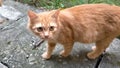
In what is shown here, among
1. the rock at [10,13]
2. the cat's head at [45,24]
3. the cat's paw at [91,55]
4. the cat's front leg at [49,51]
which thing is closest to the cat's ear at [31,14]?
the cat's head at [45,24]

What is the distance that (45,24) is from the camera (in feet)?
7.35

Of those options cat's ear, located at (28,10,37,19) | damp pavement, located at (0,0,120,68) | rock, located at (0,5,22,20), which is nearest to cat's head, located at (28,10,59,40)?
cat's ear, located at (28,10,37,19)

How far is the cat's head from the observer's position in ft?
7.32

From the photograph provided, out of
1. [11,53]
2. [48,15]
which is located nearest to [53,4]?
[11,53]

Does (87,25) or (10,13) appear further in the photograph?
(10,13)

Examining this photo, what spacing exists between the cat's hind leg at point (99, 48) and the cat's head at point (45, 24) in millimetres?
483

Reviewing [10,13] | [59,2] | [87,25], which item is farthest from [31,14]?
[59,2]

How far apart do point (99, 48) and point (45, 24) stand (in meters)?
0.64

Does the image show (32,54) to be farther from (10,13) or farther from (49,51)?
(10,13)

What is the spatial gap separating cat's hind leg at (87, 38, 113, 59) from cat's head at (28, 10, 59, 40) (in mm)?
483

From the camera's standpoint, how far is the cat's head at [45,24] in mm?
2230

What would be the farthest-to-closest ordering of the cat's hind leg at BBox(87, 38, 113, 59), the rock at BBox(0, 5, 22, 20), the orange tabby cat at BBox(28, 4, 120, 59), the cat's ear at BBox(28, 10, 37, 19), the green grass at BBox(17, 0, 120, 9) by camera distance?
1. the green grass at BBox(17, 0, 120, 9)
2. the rock at BBox(0, 5, 22, 20)
3. the cat's hind leg at BBox(87, 38, 113, 59)
4. the orange tabby cat at BBox(28, 4, 120, 59)
5. the cat's ear at BBox(28, 10, 37, 19)

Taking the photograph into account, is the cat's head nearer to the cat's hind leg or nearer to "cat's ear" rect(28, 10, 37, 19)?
"cat's ear" rect(28, 10, 37, 19)

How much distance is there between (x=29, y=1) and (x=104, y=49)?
57.0 inches
